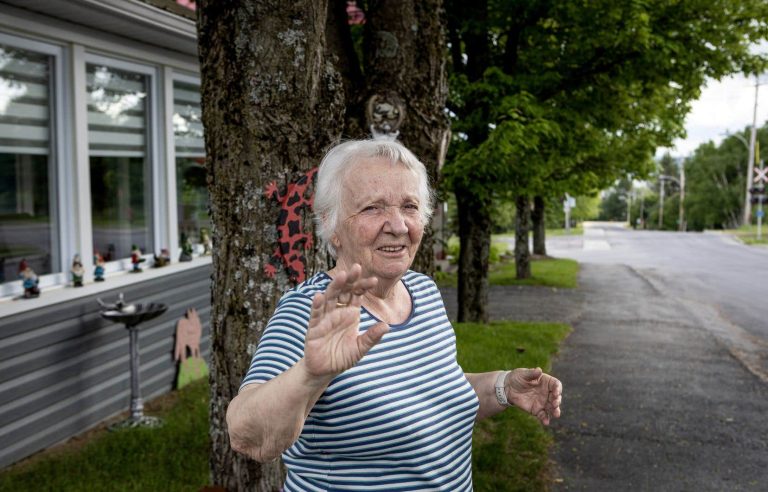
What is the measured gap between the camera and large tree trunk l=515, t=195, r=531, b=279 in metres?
18.3

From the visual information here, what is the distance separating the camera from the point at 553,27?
10.4 m

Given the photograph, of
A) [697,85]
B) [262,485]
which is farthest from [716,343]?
[262,485]

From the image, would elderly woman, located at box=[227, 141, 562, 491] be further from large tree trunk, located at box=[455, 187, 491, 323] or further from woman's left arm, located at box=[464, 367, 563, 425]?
large tree trunk, located at box=[455, 187, 491, 323]

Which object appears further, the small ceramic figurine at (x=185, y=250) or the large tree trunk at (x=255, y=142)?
the small ceramic figurine at (x=185, y=250)

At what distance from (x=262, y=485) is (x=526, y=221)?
16.1m

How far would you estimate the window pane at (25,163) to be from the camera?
5.36 metres

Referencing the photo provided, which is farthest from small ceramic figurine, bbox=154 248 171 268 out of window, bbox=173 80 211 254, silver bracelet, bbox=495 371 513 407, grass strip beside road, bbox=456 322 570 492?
silver bracelet, bbox=495 371 513 407

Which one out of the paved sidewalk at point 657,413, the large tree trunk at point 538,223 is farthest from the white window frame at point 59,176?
the large tree trunk at point 538,223

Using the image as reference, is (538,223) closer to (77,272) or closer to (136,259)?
(136,259)

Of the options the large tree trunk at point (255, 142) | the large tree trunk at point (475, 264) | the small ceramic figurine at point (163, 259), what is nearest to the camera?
the large tree trunk at point (255, 142)

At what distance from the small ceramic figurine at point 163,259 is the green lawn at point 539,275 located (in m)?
9.87

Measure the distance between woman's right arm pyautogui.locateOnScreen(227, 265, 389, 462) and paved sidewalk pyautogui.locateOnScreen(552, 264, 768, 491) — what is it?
12.4 ft

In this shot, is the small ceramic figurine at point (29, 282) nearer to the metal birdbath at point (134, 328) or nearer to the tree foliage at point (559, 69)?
the metal birdbath at point (134, 328)

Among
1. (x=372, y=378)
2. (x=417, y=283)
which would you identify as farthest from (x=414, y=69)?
(x=372, y=378)
